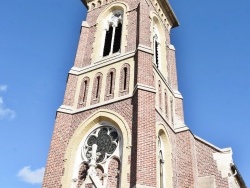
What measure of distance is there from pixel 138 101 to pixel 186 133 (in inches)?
133

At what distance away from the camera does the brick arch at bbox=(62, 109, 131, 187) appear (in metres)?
12.4

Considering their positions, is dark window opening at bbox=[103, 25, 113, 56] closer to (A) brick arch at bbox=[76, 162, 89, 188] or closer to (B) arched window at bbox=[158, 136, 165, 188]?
(B) arched window at bbox=[158, 136, 165, 188]

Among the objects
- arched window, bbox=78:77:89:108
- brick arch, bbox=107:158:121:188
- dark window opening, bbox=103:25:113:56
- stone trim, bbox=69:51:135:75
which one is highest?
dark window opening, bbox=103:25:113:56

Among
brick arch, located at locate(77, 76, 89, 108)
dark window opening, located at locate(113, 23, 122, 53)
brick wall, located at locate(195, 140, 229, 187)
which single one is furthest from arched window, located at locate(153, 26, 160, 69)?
brick wall, located at locate(195, 140, 229, 187)

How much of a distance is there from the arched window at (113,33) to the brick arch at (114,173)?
6475 millimetres

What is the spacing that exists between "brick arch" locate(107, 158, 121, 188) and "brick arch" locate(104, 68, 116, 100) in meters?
3.18

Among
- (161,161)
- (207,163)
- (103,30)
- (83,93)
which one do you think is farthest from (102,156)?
(103,30)

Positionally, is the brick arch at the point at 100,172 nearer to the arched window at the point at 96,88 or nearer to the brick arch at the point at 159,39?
the arched window at the point at 96,88

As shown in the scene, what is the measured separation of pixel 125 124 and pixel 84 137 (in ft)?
6.78

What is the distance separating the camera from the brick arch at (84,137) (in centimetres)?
1241

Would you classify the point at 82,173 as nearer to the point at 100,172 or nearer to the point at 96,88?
the point at 100,172

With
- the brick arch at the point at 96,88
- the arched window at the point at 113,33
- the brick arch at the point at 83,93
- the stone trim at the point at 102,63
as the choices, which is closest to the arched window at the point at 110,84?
the brick arch at the point at 96,88

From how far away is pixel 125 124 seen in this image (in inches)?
511

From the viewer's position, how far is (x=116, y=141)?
1304cm
